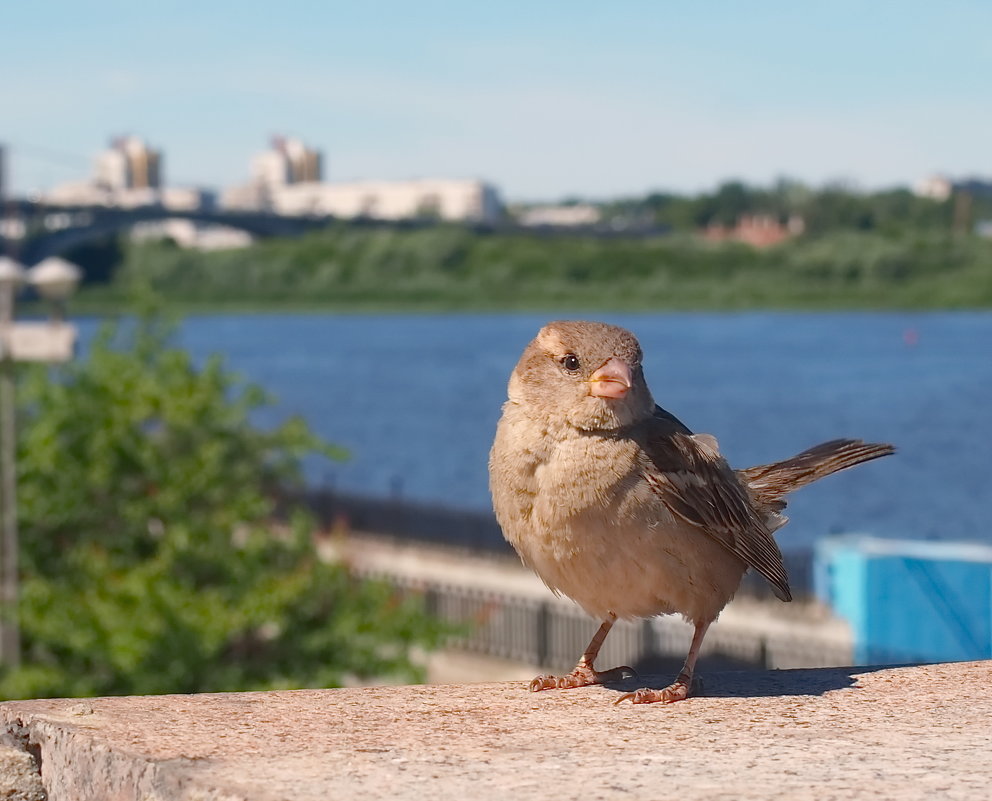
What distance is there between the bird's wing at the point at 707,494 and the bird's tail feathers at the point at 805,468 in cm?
23

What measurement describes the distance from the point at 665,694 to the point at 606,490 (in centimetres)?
57

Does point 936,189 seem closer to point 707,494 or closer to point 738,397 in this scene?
point 738,397

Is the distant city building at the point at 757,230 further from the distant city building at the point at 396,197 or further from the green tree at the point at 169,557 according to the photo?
the green tree at the point at 169,557

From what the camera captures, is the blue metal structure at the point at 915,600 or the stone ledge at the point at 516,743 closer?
the stone ledge at the point at 516,743

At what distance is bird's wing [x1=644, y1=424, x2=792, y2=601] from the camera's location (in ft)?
13.6

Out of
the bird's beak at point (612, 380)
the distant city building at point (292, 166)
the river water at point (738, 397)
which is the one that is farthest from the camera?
the distant city building at point (292, 166)

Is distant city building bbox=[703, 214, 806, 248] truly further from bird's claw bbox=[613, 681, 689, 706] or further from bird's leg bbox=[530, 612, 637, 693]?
bird's claw bbox=[613, 681, 689, 706]

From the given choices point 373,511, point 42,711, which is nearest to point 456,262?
point 373,511

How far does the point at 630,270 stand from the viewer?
78438mm

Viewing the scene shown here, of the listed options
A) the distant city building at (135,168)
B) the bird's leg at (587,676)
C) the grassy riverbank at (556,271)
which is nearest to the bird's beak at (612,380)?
the bird's leg at (587,676)

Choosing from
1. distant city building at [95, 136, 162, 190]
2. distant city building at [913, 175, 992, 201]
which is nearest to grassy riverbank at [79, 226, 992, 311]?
distant city building at [913, 175, 992, 201]

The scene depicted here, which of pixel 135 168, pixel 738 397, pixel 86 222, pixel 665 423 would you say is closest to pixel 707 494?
pixel 665 423

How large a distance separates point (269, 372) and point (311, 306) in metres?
5.83

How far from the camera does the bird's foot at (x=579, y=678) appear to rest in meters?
4.37
